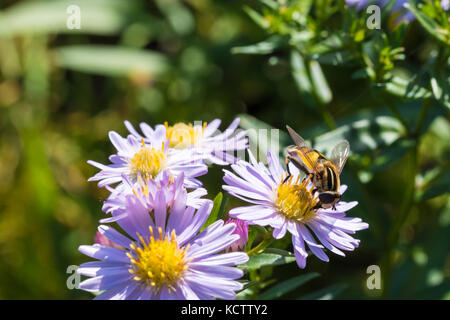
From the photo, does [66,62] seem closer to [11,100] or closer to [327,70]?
[11,100]

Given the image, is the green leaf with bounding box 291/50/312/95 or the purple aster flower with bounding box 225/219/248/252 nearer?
the purple aster flower with bounding box 225/219/248/252

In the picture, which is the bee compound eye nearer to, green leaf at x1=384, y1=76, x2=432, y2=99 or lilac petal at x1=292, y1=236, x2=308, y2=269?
lilac petal at x1=292, y1=236, x2=308, y2=269

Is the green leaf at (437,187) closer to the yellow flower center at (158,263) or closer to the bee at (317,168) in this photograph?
the bee at (317,168)

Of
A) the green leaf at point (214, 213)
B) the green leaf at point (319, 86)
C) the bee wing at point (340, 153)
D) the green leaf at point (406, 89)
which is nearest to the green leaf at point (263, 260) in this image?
the green leaf at point (214, 213)

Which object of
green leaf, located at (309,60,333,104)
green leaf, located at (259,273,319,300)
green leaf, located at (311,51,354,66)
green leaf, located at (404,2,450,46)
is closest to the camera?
green leaf, located at (259,273,319,300)

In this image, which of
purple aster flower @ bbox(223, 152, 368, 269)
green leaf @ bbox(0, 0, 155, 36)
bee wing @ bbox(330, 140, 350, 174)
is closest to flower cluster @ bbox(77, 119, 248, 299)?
purple aster flower @ bbox(223, 152, 368, 269)

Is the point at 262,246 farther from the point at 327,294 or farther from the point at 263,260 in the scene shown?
the point at 327,294
